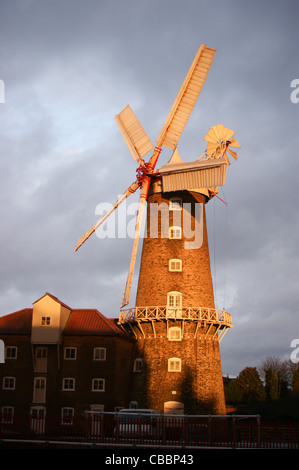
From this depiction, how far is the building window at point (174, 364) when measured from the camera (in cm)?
4294

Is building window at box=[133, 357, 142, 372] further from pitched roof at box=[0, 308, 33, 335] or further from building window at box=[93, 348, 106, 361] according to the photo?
pitched roof at box=[0, 308, 33, 335]

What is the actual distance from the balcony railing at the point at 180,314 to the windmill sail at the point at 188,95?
1300 cm

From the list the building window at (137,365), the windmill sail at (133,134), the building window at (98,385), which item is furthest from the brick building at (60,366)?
the windmill sail at (133,134)

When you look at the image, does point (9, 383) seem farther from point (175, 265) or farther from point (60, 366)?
point (175, 265)

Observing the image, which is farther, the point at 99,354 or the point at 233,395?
the point at 233,395

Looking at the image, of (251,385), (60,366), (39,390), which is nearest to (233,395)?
(251,385)

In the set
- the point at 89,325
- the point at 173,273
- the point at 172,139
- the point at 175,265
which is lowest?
the point at 89,325

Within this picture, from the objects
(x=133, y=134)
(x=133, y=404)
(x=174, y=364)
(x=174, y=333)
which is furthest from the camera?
(x=133, y=134)

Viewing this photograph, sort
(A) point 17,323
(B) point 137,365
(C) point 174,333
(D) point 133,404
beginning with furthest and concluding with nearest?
(A) point 17,323 → (B) point 137,365 → (D) point 133,404 → (C) point 174,333

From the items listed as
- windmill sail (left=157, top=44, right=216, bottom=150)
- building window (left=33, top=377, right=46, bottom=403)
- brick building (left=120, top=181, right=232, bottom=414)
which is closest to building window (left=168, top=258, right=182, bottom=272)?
brick building (left=120, top=181, right=232, bottom=414)

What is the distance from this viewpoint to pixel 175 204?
152ft

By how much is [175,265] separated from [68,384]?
11962 mm

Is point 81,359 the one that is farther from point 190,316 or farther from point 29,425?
point 29,425

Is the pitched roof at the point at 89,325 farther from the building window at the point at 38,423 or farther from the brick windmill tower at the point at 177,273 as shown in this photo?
the building window at the point at 38,423
